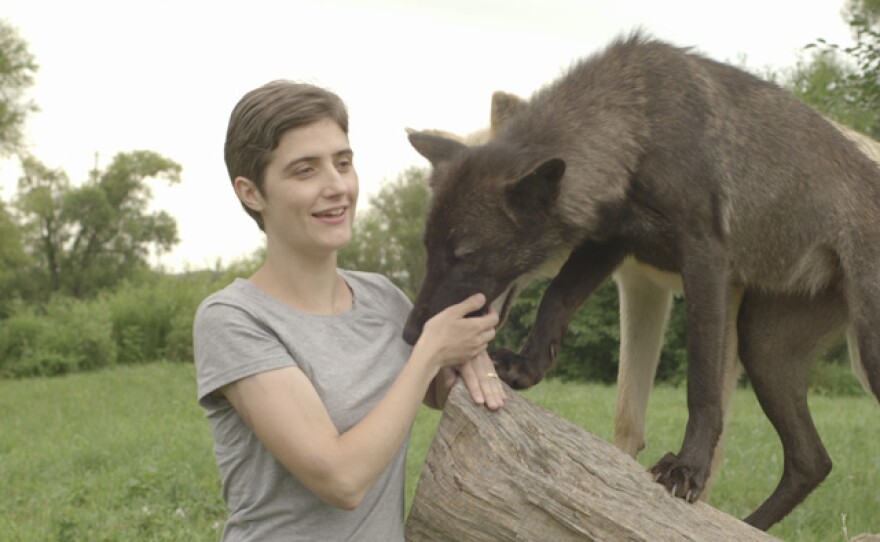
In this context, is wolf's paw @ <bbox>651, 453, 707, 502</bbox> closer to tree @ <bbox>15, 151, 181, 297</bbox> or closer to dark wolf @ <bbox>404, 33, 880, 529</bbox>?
dark wolf @ <bbox>404, 33, 880, 529</bbox>

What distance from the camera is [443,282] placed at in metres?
3.60

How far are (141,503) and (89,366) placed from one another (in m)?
16.0

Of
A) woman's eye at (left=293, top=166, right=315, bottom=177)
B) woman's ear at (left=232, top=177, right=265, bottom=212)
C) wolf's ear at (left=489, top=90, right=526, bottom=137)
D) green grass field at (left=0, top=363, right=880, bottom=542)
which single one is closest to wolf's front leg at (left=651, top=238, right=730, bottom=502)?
Answer: woman's eye at (left=293, top=166, right=315, bottom=177)

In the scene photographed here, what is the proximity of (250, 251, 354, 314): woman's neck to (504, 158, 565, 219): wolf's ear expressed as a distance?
2.48 ft

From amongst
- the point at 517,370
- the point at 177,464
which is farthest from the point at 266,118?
the point at 177,464

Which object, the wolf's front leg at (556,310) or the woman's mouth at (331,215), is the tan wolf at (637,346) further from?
the woman's mouth at (331,215)

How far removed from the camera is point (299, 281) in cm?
317

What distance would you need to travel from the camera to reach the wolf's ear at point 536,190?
3517mm

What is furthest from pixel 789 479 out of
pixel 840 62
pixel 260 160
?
pixel 840 62

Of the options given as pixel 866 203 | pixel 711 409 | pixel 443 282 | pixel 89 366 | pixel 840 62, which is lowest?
pixel 89 366

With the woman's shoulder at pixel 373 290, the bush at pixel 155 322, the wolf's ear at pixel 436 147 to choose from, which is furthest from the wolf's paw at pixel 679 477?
the bush at pixel 155 322

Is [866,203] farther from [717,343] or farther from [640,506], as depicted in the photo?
[640,506]

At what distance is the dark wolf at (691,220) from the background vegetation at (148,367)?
2407mm

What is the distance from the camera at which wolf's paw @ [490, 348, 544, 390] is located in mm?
3713
